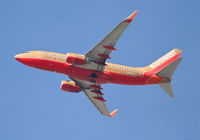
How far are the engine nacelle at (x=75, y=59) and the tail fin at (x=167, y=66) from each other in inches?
541

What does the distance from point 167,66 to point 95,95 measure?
54.9ft

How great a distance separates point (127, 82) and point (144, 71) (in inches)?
154

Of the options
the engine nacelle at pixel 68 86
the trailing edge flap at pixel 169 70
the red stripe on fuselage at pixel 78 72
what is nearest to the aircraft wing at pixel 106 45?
the red stripe on fuselage at pixel 78 72

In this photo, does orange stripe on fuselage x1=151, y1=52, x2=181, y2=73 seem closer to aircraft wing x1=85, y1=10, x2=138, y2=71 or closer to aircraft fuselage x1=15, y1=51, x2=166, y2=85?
aircraft fuselage x1=15, y1=51, x2=166, y2=85

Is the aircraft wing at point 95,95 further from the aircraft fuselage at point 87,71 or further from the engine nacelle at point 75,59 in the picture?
the engine nacelle at point 75,59

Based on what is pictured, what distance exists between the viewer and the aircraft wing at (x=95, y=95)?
77.2 metres

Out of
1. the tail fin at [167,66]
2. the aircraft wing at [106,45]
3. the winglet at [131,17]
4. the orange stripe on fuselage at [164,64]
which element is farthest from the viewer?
the orange stripe on fuselage at [164,64]

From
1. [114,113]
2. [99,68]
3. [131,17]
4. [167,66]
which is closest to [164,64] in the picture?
[167,66]

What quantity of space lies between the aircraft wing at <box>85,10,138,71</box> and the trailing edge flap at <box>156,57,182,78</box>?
10848 mm

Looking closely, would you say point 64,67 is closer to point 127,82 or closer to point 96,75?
point 96,75

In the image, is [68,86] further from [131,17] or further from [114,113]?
[131,17]

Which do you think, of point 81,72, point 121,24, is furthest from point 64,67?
point 121,24

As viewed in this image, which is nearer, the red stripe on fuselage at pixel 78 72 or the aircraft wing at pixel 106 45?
the aircraft wing at pixel 106 45

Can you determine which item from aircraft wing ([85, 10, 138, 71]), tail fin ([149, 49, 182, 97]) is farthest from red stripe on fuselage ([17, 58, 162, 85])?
tail fin ([149, 49, 182, 97])
